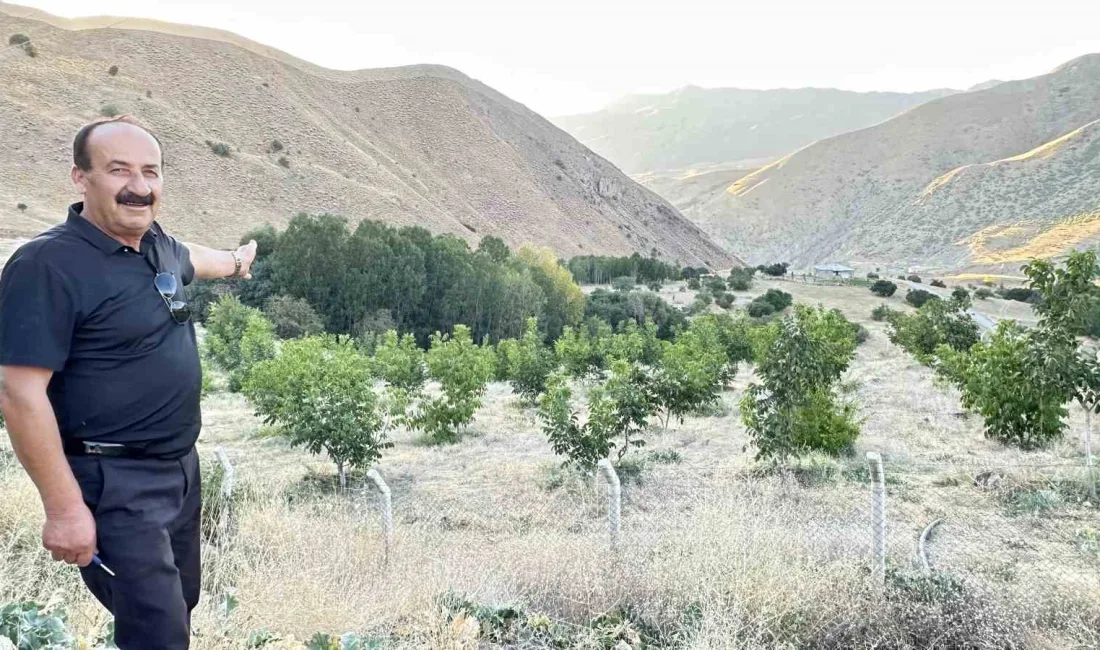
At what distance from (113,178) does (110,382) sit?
0.65 metres

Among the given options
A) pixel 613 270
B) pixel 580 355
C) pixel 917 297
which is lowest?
pixel 917 297

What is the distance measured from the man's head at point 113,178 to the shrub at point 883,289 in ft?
203

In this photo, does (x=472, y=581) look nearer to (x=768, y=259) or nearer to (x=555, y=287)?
(x=555, y=287)

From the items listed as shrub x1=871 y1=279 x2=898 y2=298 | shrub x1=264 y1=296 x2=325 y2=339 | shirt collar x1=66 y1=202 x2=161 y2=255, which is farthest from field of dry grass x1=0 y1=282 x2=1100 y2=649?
shrub x1=871 y1=279 x2=898 y2=298

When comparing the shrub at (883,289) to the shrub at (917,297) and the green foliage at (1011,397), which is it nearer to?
the shrub at (917,297)

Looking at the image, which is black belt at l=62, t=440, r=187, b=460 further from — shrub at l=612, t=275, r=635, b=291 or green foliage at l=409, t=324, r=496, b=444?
shrub at l=612, t=275, r=635, b=291

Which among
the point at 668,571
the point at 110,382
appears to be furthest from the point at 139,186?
the point at 668,571

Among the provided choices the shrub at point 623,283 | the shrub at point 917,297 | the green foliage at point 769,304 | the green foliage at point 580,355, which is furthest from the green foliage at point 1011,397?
the shrub at point 623,283

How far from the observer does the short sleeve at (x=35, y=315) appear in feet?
6.40

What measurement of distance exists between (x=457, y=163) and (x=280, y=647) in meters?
86.2

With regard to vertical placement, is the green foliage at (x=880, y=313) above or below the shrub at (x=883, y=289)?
below

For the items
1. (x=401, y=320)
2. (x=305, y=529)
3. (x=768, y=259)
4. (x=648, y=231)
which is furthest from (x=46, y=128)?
(x=768, y=259)

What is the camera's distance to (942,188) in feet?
317

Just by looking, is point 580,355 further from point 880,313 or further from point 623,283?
point 623,283
